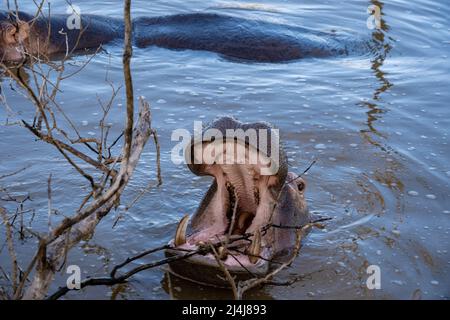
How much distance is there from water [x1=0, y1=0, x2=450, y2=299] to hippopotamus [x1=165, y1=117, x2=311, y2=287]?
22 cm

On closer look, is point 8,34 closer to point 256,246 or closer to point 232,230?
point 232,230

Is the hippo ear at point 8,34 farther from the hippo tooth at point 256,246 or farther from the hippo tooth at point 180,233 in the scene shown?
the hippo tooth at point 256,246

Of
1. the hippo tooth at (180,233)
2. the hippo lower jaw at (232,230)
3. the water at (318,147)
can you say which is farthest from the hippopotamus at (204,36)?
the hippo tooth at (180,233)

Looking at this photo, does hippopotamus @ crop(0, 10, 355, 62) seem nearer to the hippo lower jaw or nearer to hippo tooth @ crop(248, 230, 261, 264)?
the hippo lower jaw

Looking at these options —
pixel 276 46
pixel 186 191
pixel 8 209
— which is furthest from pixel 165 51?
pixel 8 209

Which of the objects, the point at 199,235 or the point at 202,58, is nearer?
the point at 199,235

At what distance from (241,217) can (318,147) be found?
1950 millimetres

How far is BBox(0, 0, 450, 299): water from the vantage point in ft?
13.5

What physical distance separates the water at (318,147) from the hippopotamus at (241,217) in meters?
0.22

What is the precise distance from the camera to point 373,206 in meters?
4.87

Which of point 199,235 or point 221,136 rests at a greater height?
point 221,136

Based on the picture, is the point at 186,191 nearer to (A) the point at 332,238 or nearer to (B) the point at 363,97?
(A) the point at 332,238

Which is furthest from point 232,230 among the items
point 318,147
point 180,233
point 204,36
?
point 204,36
